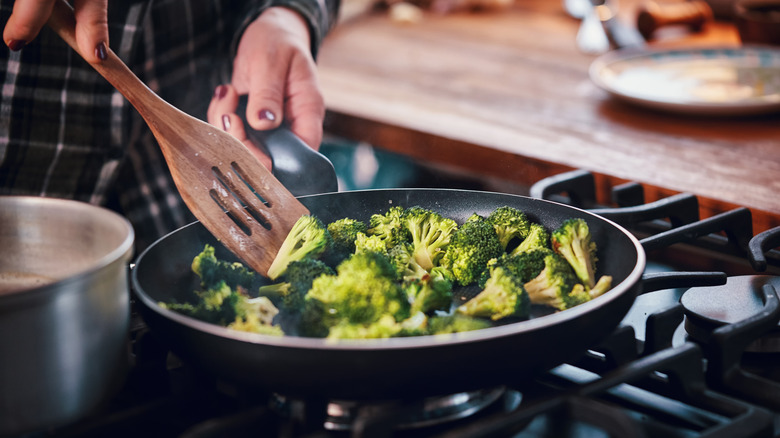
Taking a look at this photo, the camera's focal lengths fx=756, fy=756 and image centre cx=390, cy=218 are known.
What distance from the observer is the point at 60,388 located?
2.26ft

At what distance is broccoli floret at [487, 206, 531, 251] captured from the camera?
1033 mm

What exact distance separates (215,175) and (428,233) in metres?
0.30

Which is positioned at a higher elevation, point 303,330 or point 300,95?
point 300,95

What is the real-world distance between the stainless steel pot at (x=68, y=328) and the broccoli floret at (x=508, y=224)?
0.50 meters

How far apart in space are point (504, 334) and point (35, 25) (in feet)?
2.28

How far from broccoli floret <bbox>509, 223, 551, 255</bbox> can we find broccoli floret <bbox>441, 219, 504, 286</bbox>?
0.03 meters

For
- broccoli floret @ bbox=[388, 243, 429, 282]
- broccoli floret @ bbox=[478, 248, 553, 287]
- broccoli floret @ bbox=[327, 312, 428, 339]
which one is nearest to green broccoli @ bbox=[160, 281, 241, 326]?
broccoli floret @ bbox=[327, 312, 428, 339]

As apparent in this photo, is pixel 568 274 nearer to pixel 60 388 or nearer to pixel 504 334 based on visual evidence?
pixel 504 334

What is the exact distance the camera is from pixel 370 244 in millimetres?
1015

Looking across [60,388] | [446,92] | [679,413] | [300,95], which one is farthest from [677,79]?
[60,388]

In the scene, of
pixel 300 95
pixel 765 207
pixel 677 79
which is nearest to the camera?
pixel 765 207

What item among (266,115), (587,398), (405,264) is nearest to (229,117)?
(266,115)

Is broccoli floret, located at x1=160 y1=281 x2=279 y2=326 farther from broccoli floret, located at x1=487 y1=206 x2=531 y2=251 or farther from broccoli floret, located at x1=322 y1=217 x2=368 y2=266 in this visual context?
broccoli floret, located at x1=487 y1=206 x2=531 y2=251

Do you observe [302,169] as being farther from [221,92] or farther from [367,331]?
[367,331]
